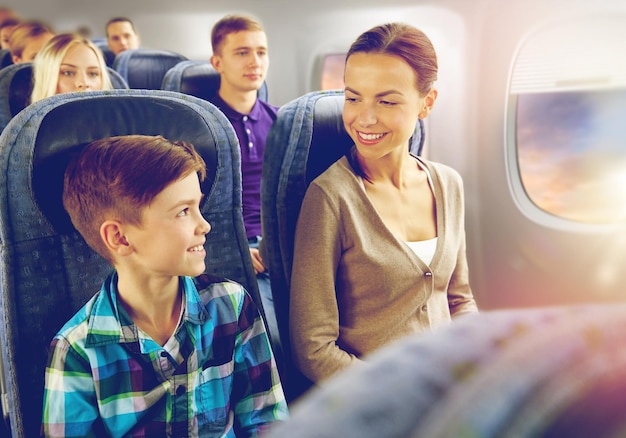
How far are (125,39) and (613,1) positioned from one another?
1.56 m

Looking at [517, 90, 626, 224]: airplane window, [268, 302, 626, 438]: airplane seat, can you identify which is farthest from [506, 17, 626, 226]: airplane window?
[268, 302, 626, 438]: airplane seat

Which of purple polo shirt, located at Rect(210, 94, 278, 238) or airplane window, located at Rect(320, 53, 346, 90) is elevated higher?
airplane window, located at Rect(320, 53, 346, 90)

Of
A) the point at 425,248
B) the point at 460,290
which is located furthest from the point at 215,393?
the point at 460,290

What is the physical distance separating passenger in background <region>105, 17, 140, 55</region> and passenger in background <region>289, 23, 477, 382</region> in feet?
2.90

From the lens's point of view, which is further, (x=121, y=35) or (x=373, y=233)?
(x=121, y=35)

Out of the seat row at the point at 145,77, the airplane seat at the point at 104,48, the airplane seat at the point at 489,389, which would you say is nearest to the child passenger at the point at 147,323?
the seat row at the point at 145,77

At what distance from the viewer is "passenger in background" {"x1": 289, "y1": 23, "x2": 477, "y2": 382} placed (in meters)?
1.45

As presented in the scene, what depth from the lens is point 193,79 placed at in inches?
77.7

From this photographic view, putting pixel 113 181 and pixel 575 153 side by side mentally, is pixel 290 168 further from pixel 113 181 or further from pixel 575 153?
pixel 575 153

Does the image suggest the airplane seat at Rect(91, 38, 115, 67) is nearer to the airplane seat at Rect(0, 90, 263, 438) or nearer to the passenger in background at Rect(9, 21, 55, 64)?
the passenger in background at Rect(9, 21, 55, 64)

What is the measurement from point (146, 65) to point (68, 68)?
515 millimetres

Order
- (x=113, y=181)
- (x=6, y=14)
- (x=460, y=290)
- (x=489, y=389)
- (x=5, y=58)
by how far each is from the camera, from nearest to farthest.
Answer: (x=489, y=389), (x=113, y=181), (x=460, y=290), (x=6, y=14), (x=5, y=58)

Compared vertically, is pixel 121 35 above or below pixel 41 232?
above

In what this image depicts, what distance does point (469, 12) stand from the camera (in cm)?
206
